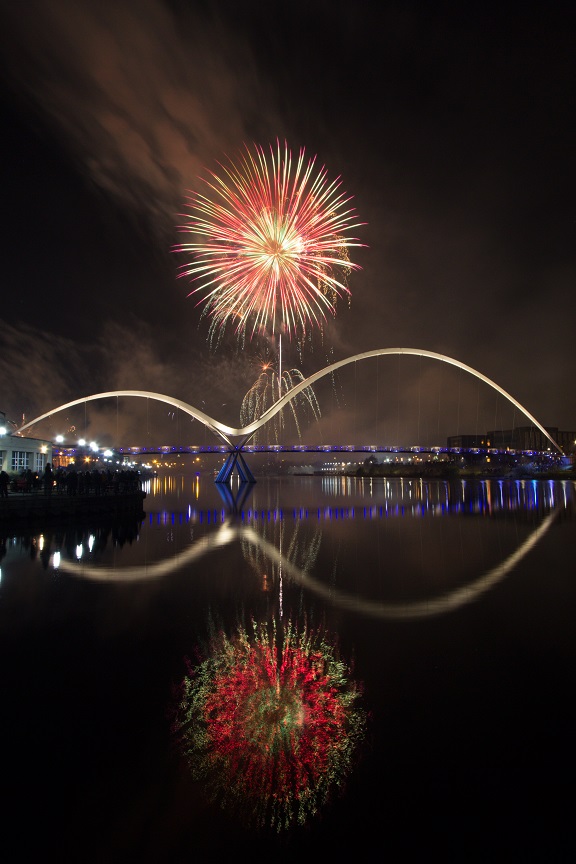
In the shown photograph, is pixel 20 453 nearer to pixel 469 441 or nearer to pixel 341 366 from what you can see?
pixel 341 366

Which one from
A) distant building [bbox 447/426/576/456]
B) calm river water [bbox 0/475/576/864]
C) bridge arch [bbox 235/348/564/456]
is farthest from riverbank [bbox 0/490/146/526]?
distant building [bbox 447/426/576/456]

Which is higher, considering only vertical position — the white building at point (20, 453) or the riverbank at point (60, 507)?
the white building at point (20, 453)

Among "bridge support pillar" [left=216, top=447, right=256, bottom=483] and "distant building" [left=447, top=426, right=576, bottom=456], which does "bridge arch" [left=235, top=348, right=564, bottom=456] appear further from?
"distant building" [left=447, top=426, right=576, bottom=456]

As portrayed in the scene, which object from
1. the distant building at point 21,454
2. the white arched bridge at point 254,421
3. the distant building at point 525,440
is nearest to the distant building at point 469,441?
the distant building at point 525,440

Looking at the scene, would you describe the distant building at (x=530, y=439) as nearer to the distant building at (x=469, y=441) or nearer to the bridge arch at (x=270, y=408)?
the distant building at (x=469, y=441)

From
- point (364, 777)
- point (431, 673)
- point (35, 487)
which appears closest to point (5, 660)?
point (364, 777)

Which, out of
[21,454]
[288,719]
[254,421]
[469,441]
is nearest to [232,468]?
[254,421]
